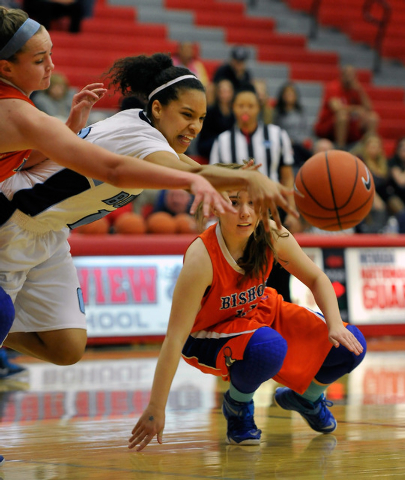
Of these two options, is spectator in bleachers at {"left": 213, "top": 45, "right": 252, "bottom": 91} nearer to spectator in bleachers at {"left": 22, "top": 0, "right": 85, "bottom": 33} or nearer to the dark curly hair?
spectator in bleachers at {"left": 22, "top": 0, "right": 85, "bottom": 33}

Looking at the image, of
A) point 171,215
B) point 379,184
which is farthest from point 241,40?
point 171,215

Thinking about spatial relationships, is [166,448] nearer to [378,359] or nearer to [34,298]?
[34,298]

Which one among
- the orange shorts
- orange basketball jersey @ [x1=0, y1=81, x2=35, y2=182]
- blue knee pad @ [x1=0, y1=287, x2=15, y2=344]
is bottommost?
the orange shorts

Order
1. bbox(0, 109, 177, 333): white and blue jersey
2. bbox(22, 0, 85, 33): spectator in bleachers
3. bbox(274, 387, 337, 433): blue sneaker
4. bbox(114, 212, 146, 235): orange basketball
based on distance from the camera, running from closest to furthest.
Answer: bbox(0, 109, 177, 333): white and blue jersey < bbox(274, 387, 337, 433): blue sneaker < bbox(114, 212, 146, 235): orange basketball < bbox(22, 0, 85, 33): spectator in bleachers

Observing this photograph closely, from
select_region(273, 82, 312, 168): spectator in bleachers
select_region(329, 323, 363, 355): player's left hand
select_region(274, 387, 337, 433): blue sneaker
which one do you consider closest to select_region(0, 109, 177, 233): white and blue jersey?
select_region(329, 323, 363, 355): player's left hand

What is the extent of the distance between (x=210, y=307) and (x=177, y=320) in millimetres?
268

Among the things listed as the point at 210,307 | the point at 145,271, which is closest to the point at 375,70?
the point at 145,271

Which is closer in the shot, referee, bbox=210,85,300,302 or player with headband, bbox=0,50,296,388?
player with headband, bbox=0,50,296,388

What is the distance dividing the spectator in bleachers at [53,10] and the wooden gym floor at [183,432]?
6.79m

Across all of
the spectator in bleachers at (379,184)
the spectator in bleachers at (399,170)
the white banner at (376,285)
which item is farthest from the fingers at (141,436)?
the spectator in bleachers at (399,170)

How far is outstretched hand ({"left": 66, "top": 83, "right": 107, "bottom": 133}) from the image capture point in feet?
9.77

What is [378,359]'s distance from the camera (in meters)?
5.96

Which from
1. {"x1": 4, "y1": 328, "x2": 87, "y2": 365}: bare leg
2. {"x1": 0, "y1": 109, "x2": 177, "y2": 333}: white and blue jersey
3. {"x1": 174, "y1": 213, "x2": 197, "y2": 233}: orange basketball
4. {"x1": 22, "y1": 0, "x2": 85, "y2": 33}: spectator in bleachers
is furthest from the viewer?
{"x1": 22, "y1": 0, "x2": 85, "y2": 33}: spectator in bleachers

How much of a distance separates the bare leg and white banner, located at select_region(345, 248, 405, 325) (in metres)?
4.31
